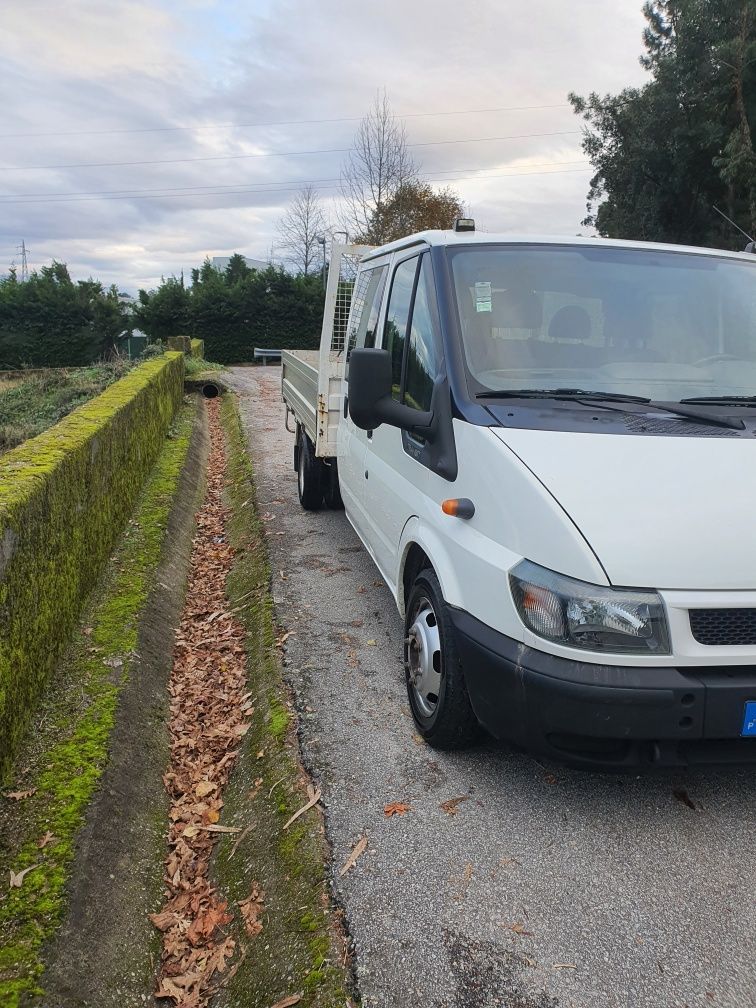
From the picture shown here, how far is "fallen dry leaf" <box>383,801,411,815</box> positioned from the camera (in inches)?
126

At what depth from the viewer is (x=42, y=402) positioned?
13156 millimetres

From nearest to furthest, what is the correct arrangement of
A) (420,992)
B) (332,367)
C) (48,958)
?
(420,992)
(48,958)
(332,367)

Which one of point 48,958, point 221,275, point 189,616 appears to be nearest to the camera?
point 48,958

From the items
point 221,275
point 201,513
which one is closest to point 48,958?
point 201,513

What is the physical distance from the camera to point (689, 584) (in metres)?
2.57

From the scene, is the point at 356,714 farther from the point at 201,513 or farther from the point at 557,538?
the point at 201,513

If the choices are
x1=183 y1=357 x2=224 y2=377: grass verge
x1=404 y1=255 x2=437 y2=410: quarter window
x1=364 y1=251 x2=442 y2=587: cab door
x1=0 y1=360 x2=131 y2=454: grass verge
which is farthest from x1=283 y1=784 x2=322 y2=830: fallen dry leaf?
x1=183 y1=357 x2=224 y2=377: grass verge

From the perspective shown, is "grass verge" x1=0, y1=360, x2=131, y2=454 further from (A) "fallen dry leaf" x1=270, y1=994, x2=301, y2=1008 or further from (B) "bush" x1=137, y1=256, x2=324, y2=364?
(B) "bush" x1=137, y1=256, x2=324, y2=364

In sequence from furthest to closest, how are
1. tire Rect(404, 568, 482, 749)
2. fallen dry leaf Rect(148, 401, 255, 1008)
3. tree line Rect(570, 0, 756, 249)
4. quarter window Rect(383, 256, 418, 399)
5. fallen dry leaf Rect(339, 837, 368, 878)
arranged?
tree line Rect(570, 0, 756, 249), quarter window Rect(383, 256, 418, 399), tire Rect(404, 568, 482, 749), fallen dry leaf Rect(339, 837, 368, 878), fallen dry leaf Rect(148, 401, 255, 1008)

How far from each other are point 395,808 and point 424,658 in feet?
2.17

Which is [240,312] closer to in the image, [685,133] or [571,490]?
[685,133]

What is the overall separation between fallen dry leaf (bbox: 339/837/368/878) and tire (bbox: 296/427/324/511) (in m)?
4.75

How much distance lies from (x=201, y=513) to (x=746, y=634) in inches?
278

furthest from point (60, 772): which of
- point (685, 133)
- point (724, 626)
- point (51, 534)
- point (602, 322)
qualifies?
point (685, 133)
